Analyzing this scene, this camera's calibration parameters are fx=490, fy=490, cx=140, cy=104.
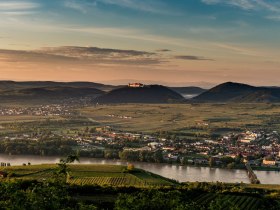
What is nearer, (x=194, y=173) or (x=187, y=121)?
(x=194, y=173)

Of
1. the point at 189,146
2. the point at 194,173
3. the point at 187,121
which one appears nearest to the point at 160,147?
the point at 189,146

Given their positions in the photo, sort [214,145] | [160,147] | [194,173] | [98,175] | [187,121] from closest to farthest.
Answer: [98,175] → [194,173] → [160,147] → [214,145] → [187,121]

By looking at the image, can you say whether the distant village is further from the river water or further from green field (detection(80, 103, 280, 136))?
green field (detection(80, 103, 280, 136))

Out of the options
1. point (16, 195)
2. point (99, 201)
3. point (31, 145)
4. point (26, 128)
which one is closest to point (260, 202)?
point (99, 201)

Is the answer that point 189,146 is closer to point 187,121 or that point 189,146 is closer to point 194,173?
point 194,173

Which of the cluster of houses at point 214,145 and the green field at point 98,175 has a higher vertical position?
the green field at point 98,175

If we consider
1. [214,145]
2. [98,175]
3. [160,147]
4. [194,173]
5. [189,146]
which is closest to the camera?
[98,175]

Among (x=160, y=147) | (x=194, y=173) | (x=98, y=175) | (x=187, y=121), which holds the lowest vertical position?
(x=160, y=147)

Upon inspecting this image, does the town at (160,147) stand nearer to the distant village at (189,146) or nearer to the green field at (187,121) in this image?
the distant village at (189,146)

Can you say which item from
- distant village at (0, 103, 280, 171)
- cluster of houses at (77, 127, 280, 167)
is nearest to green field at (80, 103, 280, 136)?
distant village at (0, 103, 280, 171)

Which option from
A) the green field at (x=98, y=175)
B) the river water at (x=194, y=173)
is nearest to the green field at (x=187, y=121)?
the river water at (x=194, y=173)
